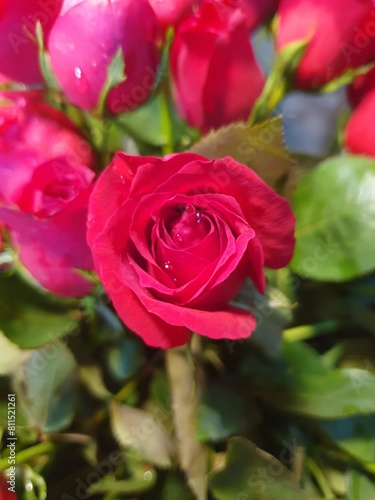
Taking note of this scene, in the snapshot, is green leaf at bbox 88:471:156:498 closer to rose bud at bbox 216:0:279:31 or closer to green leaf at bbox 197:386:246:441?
green leaf at bbox 197:386:246:441

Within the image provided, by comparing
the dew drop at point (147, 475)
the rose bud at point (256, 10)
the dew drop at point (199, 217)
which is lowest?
the dew drop at point (147, 475)

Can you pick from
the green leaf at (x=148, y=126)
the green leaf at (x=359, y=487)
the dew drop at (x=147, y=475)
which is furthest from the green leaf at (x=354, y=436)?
the green leaf at (x=148, y=126)

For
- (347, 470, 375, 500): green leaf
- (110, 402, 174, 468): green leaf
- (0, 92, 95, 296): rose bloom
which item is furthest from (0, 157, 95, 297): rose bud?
(347, 470, 375, 500): green leaf

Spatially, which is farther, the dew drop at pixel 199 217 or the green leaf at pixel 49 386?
the green leaf at pixel 49 386

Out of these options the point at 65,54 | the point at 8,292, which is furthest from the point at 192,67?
the point at 8,292

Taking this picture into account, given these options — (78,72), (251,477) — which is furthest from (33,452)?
(78,72)

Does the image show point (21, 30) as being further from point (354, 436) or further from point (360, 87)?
point (354, 436)

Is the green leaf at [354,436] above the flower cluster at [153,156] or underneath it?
underneath

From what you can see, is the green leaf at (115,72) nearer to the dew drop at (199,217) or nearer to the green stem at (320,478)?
the dew drop at (199,217)

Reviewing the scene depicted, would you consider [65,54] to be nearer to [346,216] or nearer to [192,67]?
[192,67]
